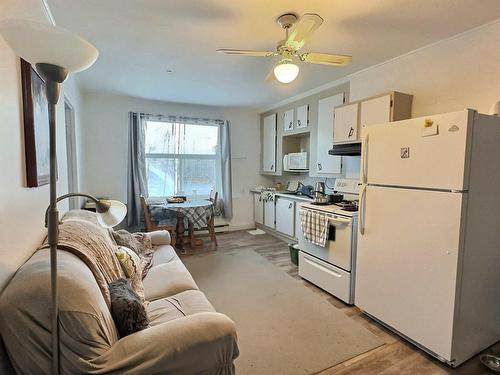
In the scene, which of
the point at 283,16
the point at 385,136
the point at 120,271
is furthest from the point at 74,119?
the point at 385,136

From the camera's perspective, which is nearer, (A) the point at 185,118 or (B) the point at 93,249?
(B) the point at 93,249

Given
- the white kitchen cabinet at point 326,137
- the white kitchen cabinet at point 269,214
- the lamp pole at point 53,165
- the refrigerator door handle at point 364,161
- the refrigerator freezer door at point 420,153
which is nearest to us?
the lamp pole at point 53,165

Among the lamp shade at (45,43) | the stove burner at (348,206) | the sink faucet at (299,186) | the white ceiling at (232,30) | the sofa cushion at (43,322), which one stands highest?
the white ceiling at (232,30)

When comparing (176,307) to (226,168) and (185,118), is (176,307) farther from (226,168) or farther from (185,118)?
(185,118)

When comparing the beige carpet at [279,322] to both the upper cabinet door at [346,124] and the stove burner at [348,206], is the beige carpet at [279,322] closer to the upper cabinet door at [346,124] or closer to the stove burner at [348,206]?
the stove burner at [348,206]

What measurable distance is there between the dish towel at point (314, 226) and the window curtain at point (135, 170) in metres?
2.84

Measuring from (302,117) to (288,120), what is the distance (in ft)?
1.30

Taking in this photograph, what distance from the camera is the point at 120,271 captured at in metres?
1.86

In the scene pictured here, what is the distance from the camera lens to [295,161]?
456 centimetres

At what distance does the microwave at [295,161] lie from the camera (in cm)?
438

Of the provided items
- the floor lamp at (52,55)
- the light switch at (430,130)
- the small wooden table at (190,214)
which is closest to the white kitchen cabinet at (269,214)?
the small wooden table at (190,214)

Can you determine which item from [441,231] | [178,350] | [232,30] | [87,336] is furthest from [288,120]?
[87,336]

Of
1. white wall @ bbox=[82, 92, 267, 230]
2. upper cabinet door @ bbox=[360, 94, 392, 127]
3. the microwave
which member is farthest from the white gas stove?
white wall @ bbox=[82, 92, 267, 230]

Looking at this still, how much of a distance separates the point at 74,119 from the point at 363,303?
388 cm
